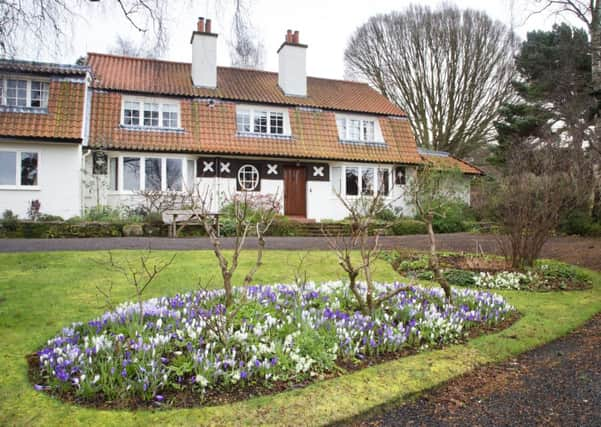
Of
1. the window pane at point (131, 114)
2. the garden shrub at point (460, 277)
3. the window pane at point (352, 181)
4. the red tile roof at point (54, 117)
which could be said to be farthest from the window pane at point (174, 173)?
the garden shrub at point (460, 277)

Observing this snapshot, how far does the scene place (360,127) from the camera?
72.9 ft

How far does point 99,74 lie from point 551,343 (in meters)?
19.6

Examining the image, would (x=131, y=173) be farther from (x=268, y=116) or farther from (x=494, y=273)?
(x=494, y=273)

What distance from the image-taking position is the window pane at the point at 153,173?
18141 millimetres

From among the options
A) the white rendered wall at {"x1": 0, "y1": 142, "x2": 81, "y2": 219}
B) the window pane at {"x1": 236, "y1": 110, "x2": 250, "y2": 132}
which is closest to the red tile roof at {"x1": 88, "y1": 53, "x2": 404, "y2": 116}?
the window pane at {"x1": 236, "y1": 110, "x2": 250, "y2": 132}

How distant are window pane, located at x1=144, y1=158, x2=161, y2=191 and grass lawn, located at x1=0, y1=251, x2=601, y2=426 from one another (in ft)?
31.3

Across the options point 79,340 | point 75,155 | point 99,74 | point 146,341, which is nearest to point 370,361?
point 146,341

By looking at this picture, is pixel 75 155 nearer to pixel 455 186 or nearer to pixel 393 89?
pixel 455 186

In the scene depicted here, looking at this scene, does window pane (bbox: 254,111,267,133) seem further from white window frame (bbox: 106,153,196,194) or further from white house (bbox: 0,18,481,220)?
white window frame (bbox: 106,153,196,194)

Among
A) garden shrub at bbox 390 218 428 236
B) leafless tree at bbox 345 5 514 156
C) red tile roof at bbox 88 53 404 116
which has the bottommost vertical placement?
garden shrub at bbox 390 218 428 236

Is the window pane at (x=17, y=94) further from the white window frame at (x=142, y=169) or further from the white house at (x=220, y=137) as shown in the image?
the white window frame at (x=142, y=169)

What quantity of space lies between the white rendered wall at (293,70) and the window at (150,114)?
5.59m

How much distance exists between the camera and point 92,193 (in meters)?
17.3

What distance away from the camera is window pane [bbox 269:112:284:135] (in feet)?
67.6
